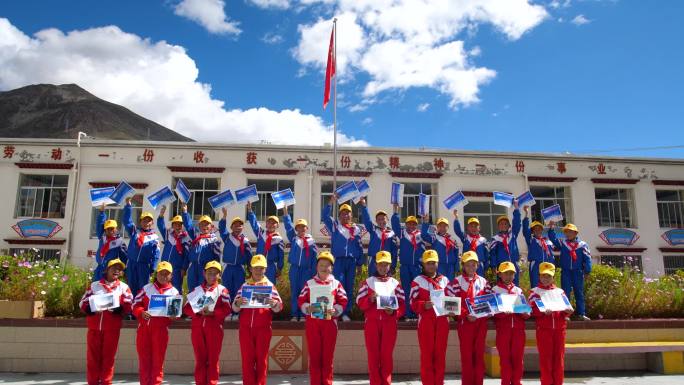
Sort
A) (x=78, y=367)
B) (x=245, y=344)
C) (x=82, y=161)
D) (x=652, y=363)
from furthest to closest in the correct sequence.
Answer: (x=82, y=161), (x=652, y=363), (x=78, y=367), (x=245, y=344)

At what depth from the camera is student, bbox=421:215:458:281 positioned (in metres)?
8.24

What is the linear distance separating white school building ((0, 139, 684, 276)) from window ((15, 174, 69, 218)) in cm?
4

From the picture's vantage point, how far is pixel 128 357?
7152mm

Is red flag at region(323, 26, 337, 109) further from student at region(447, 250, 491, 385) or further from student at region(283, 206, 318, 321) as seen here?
student at region(447, 250, 491, 385)

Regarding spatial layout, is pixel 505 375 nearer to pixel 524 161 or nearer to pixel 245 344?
pixel 245 344

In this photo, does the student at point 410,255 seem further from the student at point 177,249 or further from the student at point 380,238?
the student at point 177,249

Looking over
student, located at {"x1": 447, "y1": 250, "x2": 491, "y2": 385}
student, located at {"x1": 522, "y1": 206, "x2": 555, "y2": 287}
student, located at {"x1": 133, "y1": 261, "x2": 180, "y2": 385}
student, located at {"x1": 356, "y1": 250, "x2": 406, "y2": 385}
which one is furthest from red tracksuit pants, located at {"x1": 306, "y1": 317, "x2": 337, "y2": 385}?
student, located at {"x1": 522, "y1": 206, "x2": 555, "y2": 287}

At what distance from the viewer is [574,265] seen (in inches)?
324

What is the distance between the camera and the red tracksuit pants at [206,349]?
551 centimetres

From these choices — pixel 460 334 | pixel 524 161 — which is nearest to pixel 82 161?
pixel 460 334

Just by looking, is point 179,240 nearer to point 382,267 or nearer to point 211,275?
point 211,275

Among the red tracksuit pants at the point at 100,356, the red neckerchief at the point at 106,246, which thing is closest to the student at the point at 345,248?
the red tracksuit pants at the point at 100,356

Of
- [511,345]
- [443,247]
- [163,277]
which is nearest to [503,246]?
[443,247]

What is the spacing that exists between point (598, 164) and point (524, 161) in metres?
3.36
